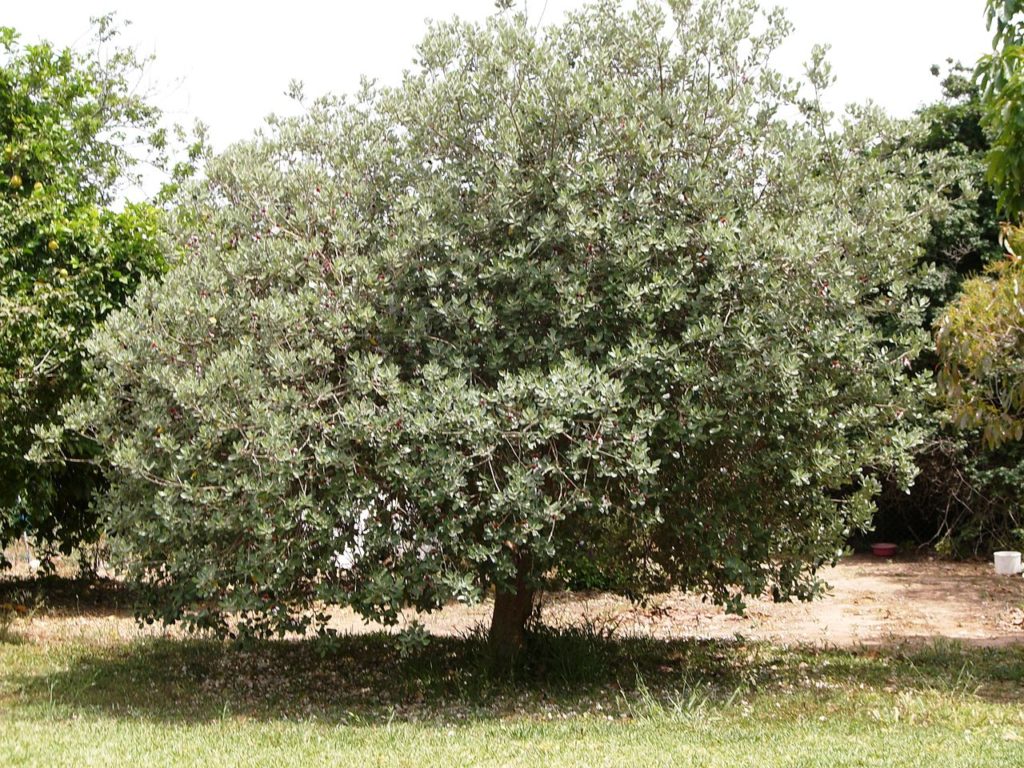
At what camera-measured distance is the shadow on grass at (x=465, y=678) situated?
7.55 meters

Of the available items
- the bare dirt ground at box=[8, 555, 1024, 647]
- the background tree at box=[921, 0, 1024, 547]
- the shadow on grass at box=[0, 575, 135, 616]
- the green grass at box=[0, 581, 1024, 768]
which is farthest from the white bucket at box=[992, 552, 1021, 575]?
the shadow on grass at box=[0, 575, 135, 616]

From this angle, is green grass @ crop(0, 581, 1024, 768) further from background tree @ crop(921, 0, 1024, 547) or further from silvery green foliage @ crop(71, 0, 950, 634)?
background tree @ crop(921, 0, 1024, 547)

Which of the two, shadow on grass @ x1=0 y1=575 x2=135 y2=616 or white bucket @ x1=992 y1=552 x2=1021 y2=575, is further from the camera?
white bucket @ x1=992 y1=552 x2=1021 y2=575

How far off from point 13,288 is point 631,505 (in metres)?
5.99

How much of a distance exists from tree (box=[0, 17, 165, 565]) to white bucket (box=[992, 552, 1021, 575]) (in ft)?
35.6

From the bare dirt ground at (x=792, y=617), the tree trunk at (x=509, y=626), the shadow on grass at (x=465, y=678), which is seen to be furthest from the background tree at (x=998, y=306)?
the tree trunk at (x=509, y=626)

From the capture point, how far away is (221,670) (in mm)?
9102

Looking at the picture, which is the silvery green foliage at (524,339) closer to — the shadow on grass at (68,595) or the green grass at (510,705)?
the green grass at (510,705)

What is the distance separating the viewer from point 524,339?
7188mm

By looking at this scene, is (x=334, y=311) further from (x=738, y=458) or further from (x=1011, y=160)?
(x=1011, y=160)

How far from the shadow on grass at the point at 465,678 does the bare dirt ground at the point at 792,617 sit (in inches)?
25.5

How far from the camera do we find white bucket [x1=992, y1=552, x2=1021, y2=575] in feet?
47.8

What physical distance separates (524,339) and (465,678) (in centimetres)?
271

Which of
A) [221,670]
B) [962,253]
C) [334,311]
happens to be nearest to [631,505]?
[334,311]
